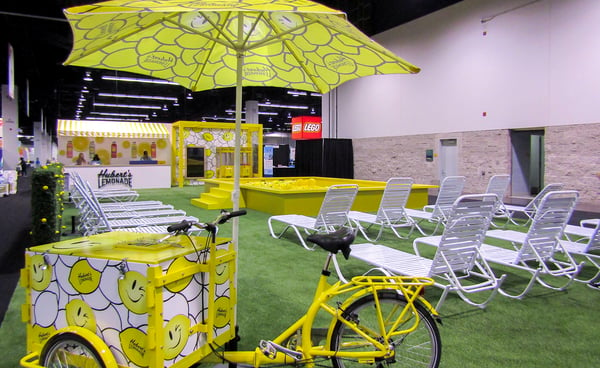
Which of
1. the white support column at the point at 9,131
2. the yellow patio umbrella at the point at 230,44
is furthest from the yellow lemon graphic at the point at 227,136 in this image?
the yellow patio umbrella at the point at 230,44

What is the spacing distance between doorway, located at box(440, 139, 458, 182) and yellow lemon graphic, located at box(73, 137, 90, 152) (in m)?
14.4

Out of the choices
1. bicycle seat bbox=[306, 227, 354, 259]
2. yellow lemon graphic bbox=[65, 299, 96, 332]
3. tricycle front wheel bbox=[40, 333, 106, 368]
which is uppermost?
bicycle seat bbox=[306, 227, 354, 259]

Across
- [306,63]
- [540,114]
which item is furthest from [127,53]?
[540,114]

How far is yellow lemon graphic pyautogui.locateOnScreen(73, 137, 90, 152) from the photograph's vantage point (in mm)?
17703

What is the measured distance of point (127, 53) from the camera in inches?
118

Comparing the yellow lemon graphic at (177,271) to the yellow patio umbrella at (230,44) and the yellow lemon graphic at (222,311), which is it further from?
the yellow patio umbrella at (230,44)

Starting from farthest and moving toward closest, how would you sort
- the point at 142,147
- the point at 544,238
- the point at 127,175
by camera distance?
the point at 142,147 → the point at 127,175 → the point at 544,238

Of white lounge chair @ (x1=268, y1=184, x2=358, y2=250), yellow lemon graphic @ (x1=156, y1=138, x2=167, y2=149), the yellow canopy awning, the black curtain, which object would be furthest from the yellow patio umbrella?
yellow lemon graphic @ (x1=156, y1=138, x2=167, y2=149)

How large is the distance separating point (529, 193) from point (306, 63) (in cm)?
1239

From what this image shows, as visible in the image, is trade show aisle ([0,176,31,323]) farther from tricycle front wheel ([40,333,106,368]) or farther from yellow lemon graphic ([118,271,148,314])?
yellow lemon graphic ([118,271,148,314])

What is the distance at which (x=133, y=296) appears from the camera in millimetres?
1733

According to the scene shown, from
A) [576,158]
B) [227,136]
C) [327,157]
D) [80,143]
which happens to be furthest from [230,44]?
[80,143]

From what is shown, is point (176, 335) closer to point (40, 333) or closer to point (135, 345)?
point (135, 345)

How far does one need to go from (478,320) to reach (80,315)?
2.63 m
